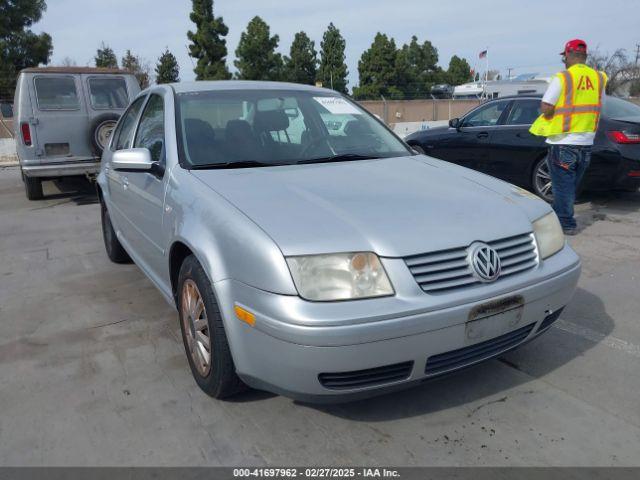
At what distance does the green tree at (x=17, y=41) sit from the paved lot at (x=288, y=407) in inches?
1205

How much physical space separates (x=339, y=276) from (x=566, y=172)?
407 cm

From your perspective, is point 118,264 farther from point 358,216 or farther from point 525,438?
point 525,438

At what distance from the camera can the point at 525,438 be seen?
7.75ft

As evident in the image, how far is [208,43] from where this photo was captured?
3706 cm

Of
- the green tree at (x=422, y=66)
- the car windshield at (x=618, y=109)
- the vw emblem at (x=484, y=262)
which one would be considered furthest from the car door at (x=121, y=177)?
the green tree at (x=422, y=66)

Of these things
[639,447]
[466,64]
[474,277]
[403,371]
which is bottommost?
[639,447]

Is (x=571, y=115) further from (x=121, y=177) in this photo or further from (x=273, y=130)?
(x=121, y=177)

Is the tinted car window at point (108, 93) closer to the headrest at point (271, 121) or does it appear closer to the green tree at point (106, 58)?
the headrest at point (271, 121)

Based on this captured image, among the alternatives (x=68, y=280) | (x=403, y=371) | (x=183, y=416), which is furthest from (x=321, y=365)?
(x=68, y=280)

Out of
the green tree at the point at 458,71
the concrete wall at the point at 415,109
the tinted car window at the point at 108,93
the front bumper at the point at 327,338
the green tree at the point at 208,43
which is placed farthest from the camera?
the green tree at the point at 458,71

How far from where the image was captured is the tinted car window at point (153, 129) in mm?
3391

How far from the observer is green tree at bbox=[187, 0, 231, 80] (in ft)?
121

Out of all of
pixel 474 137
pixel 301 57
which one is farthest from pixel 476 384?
pixel 301 57

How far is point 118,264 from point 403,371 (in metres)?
3.64
